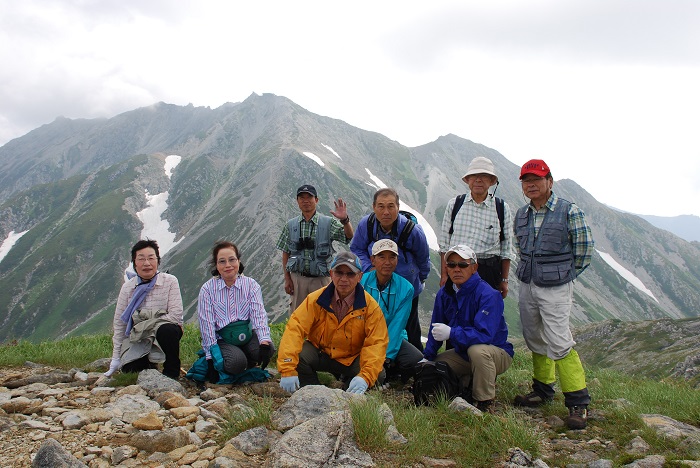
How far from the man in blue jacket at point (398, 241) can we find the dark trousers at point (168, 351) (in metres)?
3.52

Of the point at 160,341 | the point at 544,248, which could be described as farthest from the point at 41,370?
the point at 544,248

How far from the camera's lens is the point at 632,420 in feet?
19.4

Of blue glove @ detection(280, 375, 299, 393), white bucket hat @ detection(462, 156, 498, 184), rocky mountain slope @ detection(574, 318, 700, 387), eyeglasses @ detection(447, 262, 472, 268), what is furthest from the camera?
rocky mountain slope @ detection(574, 318, 700, 387)

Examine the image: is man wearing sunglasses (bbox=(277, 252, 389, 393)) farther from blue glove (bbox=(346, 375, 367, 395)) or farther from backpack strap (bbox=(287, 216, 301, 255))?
backpack strap (bbox=(287, 216, 301, 255))

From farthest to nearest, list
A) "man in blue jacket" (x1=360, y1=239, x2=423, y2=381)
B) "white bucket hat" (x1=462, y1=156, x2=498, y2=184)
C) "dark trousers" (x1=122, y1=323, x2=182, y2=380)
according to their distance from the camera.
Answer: "white bucket hat" (x1=462, y1=156, x2=498, y2=184) < "dark trousers" (x1=122, y1=323, x2=182, y2=380) < "man in blue jacket" (x1=360, y1=239, x2=423, y2=381)

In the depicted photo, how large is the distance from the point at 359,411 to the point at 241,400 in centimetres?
258

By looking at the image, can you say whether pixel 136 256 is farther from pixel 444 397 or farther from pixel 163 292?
pixel 444 397

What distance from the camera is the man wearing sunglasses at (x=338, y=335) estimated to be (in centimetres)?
623

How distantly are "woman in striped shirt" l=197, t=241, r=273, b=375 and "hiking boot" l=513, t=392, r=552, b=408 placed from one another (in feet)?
13.9

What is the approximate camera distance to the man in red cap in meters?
6.54

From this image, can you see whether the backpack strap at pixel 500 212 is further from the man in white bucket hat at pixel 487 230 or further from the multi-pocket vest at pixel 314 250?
the multi-pocket vest at pixel 314 250

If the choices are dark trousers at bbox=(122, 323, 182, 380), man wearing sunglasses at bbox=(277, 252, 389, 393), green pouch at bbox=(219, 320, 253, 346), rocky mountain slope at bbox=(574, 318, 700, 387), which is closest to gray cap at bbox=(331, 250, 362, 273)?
man wearing sunglasses at bbox=(277, 252, 389, 393)

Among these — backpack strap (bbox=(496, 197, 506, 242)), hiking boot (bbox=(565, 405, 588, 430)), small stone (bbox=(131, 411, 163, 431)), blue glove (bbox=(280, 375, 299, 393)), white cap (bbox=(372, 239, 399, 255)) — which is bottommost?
hiking boot (bbox=(565, 405, 588, 430))

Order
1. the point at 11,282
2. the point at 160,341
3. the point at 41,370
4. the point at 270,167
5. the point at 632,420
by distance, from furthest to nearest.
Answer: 1. the point at 270,167
2. the point at 11,282
3. the point at 41,370
4. the point at 160,341
5. the point at 632,420
